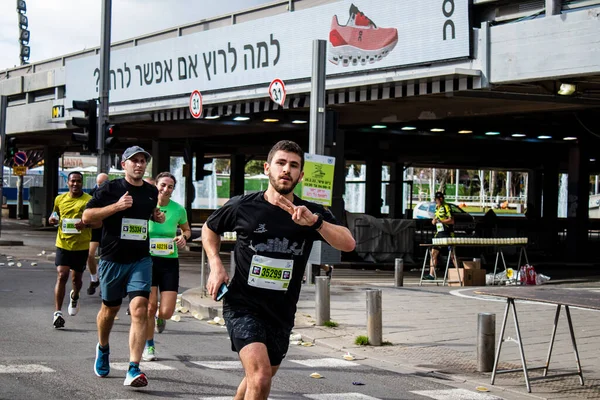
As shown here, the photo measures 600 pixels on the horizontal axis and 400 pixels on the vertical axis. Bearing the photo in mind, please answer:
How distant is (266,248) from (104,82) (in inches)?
700

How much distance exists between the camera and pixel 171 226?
9.84 meters

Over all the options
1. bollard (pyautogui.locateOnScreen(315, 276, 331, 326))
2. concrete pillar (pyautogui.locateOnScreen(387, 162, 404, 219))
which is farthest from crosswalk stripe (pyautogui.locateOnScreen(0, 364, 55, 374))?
concrete pillar (pyautogui.locateOnScreen(387, 162, 404, 219))

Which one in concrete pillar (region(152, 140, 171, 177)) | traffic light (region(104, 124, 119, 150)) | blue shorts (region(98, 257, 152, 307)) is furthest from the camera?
concrete pillar (region(152, 140, 171, 177))

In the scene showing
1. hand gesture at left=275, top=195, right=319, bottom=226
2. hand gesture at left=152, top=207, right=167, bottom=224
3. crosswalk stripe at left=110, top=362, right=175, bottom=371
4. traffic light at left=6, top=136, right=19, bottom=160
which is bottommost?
crosswalk stripe at left=110, top=362, right=175, bottom=371

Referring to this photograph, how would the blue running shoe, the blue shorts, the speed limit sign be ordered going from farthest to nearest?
the speed limit sign
the blue shorts
the blue running shoe

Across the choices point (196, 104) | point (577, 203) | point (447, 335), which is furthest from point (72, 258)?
point (577, 203)

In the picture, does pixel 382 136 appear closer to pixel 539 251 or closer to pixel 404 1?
pixel 539 251

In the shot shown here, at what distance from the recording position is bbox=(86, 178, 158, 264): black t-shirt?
8.77m

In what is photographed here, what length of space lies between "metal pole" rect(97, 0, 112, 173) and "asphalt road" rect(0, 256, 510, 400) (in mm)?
9996

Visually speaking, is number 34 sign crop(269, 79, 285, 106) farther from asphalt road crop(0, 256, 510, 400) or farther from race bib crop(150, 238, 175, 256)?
race bib crop(150, 238, 175, 256)

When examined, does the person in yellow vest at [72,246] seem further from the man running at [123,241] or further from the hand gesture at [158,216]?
the man running at [123,241]

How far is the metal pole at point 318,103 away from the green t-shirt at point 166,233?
5767mm

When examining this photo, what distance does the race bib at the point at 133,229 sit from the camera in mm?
8789

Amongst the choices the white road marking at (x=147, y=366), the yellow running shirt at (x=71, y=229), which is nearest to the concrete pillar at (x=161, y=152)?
the yellow running shirt at (x=71, y=229)
